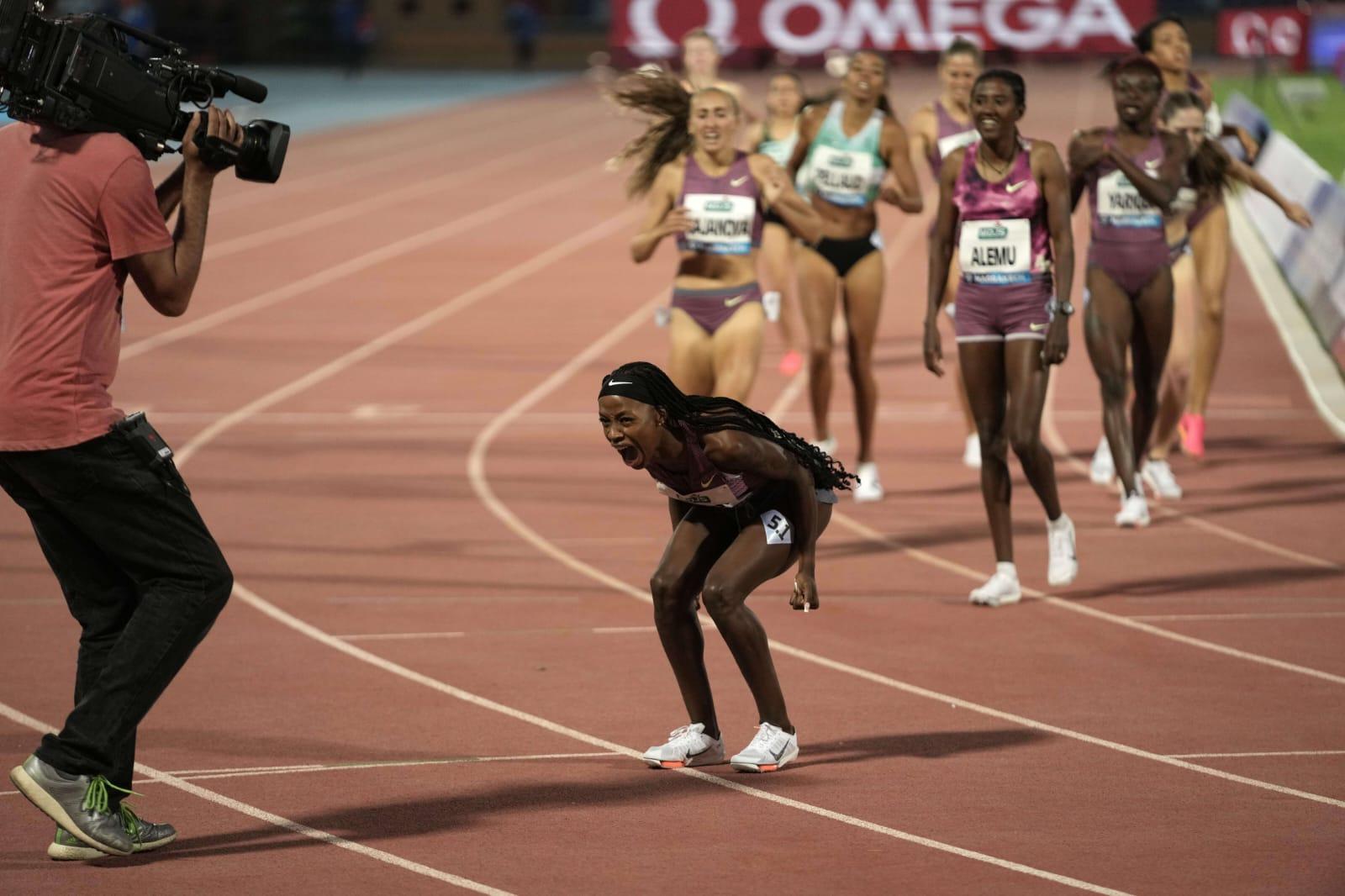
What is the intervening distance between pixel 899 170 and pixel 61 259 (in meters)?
7.60

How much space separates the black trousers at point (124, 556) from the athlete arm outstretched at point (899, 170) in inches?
277

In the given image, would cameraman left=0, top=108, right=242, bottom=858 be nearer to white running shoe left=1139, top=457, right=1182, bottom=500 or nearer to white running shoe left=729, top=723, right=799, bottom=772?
white running shoe left=729, top=723, right=799, bottom=772

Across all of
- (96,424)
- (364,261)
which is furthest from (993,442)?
(364,261)

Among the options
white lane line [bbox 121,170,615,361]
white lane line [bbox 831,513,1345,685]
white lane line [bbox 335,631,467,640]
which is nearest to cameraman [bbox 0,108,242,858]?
white lane line [bbox 335,631,467,640]

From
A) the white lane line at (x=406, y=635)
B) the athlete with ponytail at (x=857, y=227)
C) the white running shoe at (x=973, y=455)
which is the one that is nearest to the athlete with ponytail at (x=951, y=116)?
the white running shoe at (x=973, y=455)

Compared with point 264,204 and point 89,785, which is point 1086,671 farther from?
point 264,204

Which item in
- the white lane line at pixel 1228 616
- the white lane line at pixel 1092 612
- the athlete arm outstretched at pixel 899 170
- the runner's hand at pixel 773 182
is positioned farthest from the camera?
the athlete arm outstretched at pixel 899 170

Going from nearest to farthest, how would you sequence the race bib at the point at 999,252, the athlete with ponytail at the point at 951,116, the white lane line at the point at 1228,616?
1. the white lane line at the point at 1228,616
2. the race bib at the point at 999,252
3. the athlete with ponytail at the point at 951,116

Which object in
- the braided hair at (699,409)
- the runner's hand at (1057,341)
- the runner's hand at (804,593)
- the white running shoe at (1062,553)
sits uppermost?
the runner's hand at (1057,341)

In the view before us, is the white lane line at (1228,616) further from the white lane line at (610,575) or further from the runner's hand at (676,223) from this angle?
the runner's hand at (676,223)

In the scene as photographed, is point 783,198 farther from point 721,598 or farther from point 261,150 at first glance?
point 261,150

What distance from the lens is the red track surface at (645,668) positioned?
6262mm

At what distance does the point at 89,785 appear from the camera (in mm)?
5992

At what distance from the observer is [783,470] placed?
6.86m
